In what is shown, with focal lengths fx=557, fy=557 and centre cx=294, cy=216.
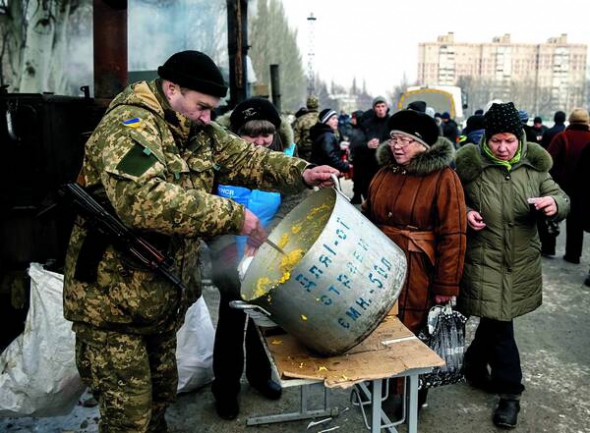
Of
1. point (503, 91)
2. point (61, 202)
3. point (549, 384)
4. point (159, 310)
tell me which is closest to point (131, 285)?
point (159, 310)

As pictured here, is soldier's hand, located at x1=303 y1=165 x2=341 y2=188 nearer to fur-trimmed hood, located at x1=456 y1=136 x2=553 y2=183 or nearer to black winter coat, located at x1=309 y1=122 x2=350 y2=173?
fur-trimmed hood, located at x1=456 y1=136 x2=553 y2=183

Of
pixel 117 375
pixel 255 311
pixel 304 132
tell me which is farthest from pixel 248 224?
pixel 304 132

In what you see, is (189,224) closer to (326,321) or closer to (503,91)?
(326,321)

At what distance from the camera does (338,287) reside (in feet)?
5.89

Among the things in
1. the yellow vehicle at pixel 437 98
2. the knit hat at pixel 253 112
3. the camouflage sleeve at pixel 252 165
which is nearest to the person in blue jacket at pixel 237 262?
the knit hat at pixel 253 112

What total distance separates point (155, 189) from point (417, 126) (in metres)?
1.58

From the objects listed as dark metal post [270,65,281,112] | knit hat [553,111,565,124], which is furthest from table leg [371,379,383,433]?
knit hat [553,111,565,124]

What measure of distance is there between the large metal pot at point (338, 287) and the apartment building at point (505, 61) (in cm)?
10185

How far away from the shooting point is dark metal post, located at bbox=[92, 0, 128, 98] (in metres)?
4.26

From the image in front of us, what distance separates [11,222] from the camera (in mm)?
4039

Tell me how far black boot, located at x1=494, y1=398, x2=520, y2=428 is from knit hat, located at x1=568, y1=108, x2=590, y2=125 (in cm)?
471

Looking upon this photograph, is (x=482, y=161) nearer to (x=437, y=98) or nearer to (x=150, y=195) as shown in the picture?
(x=150, y=195)

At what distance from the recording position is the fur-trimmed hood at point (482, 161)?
309 cm

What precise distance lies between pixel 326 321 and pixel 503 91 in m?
87.6
